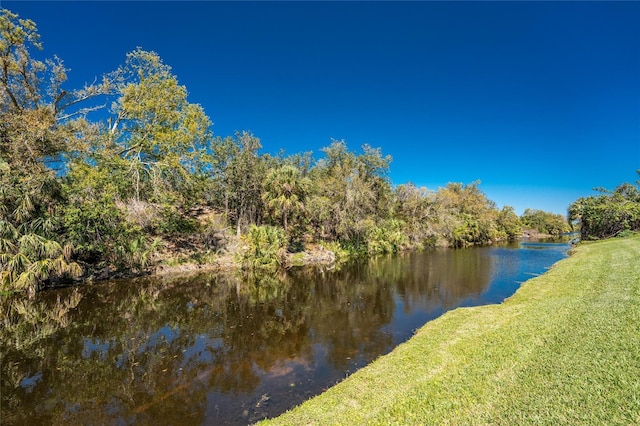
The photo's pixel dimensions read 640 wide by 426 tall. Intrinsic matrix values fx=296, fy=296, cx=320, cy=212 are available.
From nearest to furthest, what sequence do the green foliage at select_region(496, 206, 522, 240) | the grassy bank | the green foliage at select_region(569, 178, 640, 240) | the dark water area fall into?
1. the grassy bank
2. the dark water area
3. the green foliage at select_region(569, 178, 640, 240)
4. the green foliage at select_region(496, 206, 522, 240)

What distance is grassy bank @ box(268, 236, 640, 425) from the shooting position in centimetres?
439

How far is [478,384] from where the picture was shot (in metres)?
5.34

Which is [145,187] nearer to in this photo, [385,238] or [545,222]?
[385,238]

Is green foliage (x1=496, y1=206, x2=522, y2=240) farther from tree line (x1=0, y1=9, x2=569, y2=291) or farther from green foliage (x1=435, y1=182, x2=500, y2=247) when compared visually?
tree line (x1=0, y1=9, x2=569, y2=291)

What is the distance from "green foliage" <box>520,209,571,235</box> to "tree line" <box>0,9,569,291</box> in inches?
2537

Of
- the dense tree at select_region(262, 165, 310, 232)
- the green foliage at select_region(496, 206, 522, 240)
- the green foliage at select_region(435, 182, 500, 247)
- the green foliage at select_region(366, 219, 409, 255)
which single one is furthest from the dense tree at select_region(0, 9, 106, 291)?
the green foliage at select_region(496, 206, 522, 240)

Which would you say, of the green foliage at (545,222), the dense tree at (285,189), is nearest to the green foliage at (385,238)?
the dense tree at (285,189)

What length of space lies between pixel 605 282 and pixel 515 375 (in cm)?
995

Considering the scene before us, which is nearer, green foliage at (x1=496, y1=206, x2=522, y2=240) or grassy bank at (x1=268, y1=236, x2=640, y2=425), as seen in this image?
grassy bank at (x1=268, y1=236, x2=640, y2=425)

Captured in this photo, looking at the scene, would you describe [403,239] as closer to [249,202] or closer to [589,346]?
[249,202]

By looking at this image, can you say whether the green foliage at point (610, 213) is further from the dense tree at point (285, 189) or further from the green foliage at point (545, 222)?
the green foliage at point (545, 222)

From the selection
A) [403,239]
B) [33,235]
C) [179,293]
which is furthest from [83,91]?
[403,239]

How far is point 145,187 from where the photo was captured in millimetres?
24422

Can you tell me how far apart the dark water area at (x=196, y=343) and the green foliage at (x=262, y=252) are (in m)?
4.91
